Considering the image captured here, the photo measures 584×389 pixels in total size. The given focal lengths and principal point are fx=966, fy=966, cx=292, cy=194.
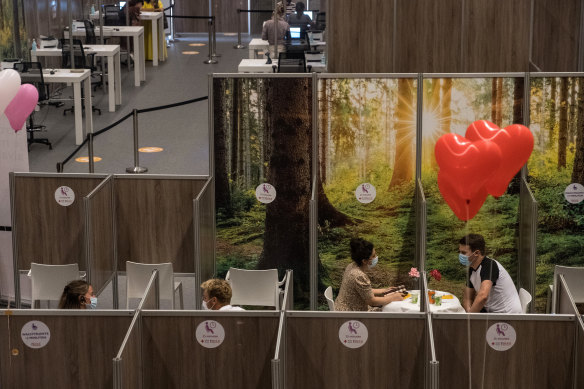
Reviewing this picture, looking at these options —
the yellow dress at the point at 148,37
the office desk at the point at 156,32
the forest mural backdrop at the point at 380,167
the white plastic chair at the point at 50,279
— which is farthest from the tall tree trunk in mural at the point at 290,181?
the yellow dress at the point at 148,37

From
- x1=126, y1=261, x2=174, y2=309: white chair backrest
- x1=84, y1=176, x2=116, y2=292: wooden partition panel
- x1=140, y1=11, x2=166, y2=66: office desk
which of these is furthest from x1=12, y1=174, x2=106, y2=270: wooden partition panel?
x1=140, y1=11, x2=166, y2=66: office desk

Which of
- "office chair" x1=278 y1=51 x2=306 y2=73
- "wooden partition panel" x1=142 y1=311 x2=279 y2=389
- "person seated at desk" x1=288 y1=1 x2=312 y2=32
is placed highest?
"person seated at desk" x1=288 y1=1 x2=312 y2=32

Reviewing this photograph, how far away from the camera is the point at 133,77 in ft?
56.6

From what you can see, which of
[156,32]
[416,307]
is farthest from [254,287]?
[156,32]

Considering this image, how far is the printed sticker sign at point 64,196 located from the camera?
8016 mm

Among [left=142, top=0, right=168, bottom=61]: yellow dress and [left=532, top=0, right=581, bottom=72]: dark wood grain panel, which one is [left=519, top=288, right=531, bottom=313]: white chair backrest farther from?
[left=142, top=0, right=168, bottom=61]: yellow dress

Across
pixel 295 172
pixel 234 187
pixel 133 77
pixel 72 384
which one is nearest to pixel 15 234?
pixel 234 187

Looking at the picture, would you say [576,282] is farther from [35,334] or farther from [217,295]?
[35,334]

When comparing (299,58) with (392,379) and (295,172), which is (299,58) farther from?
(392,379)

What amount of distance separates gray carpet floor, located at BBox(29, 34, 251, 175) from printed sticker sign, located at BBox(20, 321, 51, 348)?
6.61 m

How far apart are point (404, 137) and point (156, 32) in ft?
36.3

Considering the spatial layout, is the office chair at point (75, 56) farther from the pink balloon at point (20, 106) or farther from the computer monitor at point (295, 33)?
the pink balloon at point (20, 106)

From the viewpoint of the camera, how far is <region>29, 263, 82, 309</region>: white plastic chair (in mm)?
7570

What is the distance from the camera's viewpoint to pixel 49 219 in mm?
8086
